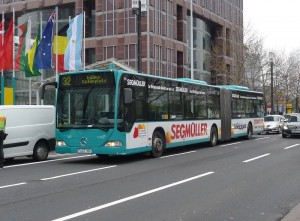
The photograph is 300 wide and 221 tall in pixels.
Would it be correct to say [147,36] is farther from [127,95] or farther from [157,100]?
[127,95]

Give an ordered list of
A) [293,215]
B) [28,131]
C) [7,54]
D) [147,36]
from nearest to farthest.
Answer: [293,215], [28,131], [7,54], [147,36]

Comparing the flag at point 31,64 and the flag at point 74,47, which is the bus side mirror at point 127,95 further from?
the flag at point 31,64

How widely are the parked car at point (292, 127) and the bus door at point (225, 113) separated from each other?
637cm

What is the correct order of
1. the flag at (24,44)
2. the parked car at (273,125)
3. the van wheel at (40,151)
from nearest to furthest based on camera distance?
the van wheel at (40,151), the flag at (24,44), the parked car at (273,125)

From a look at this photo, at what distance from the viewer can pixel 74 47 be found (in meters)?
26.5

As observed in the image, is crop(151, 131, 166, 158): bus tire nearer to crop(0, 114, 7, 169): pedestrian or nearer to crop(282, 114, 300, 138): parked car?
crop(0, 114, 7, 169): pedestrian

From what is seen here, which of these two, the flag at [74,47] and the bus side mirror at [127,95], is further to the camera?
the flag at [74,47]

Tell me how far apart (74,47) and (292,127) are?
14.6 m

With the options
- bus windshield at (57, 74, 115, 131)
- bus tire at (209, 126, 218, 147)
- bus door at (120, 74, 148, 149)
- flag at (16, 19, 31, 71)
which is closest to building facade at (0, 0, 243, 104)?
flag at (16, 19, 31, 71)

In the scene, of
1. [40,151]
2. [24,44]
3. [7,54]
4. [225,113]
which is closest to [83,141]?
[40,151]

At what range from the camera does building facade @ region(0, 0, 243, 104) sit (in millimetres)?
55219

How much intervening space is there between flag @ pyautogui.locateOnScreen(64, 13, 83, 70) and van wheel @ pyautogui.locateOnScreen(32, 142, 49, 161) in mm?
10475

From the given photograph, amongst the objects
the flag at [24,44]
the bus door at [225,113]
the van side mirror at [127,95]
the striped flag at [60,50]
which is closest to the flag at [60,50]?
the striped flag at [60,50]

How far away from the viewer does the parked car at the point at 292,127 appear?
2806 cm
